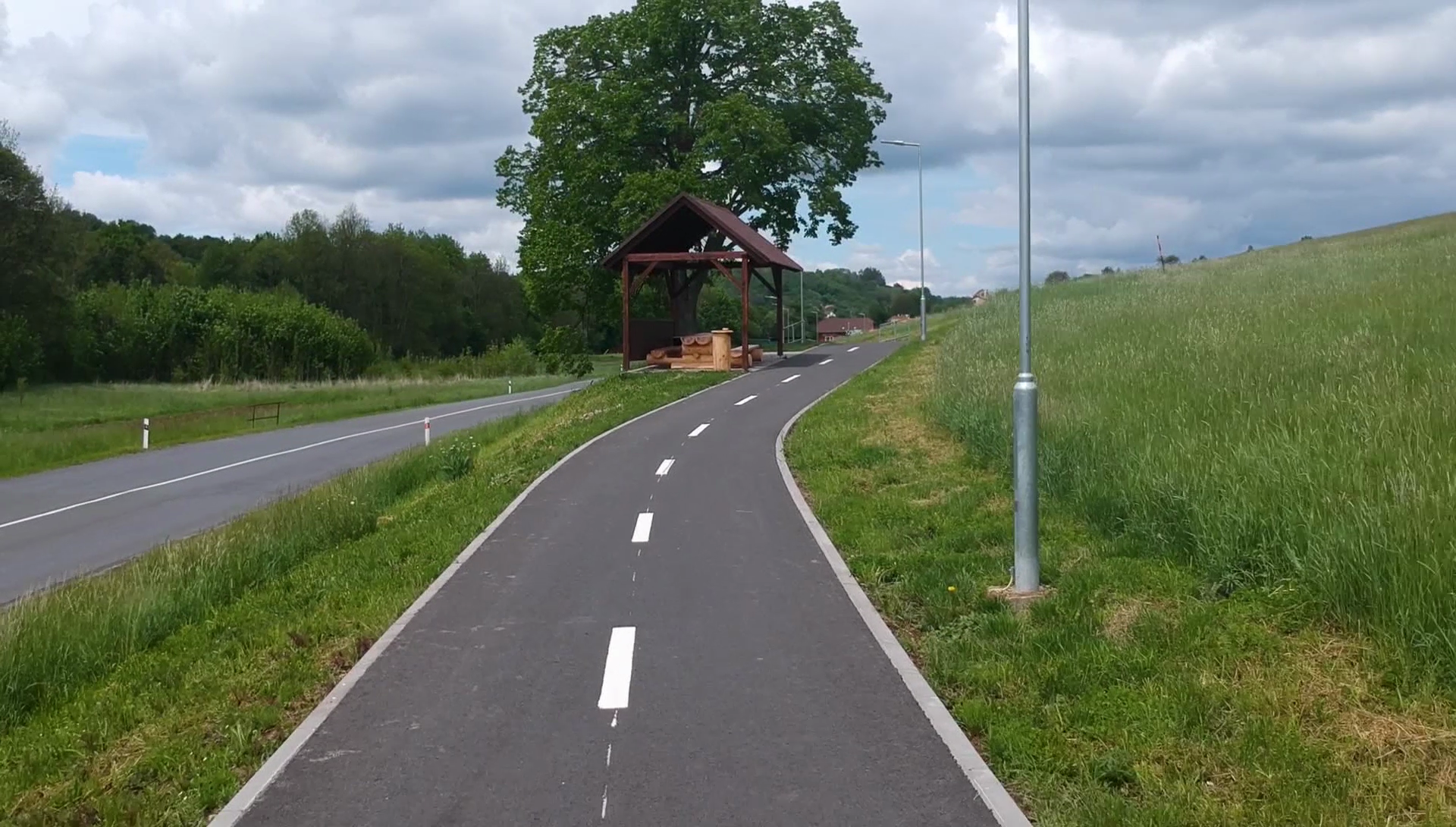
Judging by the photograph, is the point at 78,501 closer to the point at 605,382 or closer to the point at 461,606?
the point at 605,382

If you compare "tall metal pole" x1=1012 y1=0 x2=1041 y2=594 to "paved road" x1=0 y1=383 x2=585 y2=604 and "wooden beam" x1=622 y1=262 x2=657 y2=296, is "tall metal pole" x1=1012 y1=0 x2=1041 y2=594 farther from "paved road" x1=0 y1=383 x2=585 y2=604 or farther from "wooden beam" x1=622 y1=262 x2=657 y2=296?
"wooden beam" x1=622 y1=262 x2=657 y2=296

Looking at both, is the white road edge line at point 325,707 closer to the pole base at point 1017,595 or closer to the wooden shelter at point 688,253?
the pole base at point 1017,595

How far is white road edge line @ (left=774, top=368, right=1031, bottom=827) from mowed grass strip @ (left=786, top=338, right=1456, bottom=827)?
0.10 meters

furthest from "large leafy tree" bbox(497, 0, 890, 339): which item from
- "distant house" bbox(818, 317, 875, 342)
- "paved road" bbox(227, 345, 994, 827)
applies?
"distant house" bbox(818, 317, 875, 342)

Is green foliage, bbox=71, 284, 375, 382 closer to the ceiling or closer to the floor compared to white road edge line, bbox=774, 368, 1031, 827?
closer to the ceiling

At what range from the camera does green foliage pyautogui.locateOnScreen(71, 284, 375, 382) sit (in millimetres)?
74375

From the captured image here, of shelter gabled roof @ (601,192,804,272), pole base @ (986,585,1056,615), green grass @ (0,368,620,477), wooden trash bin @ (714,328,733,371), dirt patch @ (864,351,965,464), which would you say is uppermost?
shelter gabled roof @ (601,192,804,272)

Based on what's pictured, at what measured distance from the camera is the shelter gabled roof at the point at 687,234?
38500mm

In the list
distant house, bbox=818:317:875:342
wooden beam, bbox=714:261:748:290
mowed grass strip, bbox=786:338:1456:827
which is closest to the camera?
mowed grass strip, bbox=786:338:1456:827

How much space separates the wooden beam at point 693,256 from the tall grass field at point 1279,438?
15382mm

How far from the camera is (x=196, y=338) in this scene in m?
75.4

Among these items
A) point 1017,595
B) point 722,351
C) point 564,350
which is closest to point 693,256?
point 722,351

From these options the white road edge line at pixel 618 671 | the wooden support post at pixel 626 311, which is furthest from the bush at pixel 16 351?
the white road edge line at pixel 618 671

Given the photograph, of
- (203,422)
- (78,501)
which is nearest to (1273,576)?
(78,501)
